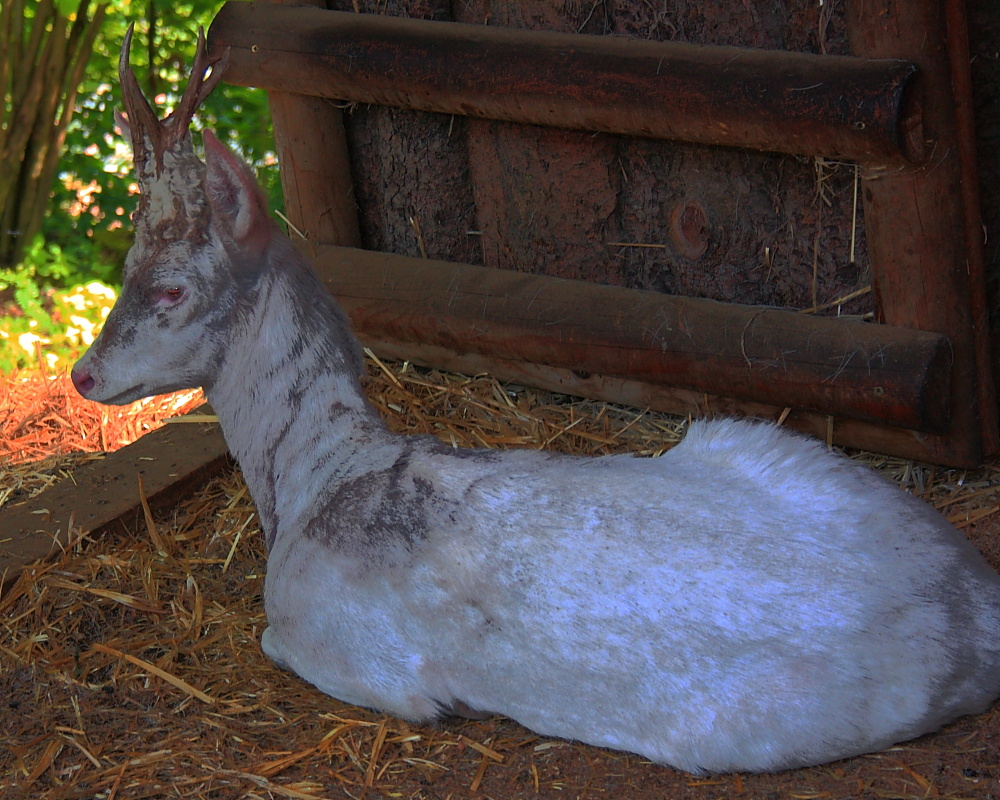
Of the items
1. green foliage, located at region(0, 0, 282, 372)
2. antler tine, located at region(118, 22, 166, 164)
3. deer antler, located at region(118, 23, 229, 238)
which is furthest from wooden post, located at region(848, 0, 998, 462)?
green foliage, located at region(0, 0, 282, 372)

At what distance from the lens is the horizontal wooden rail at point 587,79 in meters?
3.64

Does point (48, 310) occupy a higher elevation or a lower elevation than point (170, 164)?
lower

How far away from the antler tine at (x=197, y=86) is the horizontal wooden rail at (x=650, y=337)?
1712 millimetres

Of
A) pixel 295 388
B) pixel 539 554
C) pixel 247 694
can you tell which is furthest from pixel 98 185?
pixel 539 554

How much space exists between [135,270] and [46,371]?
3.35 metres

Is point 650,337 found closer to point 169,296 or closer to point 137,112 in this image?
point 169,296

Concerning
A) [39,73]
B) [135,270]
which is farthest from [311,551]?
[39,73]

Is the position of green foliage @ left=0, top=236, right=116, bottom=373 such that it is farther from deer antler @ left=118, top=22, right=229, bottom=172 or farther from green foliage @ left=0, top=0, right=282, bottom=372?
deer antler @ left=118, top=22, right=229, bottom=172

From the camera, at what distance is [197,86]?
328 centimetres

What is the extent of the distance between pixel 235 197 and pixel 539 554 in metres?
1.38

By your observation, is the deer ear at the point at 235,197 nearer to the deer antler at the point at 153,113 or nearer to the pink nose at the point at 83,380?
the deer antler at the point at 153,113

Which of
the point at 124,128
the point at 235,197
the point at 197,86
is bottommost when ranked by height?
the point at 235,197

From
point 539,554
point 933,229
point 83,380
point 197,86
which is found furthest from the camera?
point 933,229

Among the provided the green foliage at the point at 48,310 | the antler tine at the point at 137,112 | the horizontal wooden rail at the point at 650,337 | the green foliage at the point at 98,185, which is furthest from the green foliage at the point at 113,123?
the antler tine at the point at 137,112
